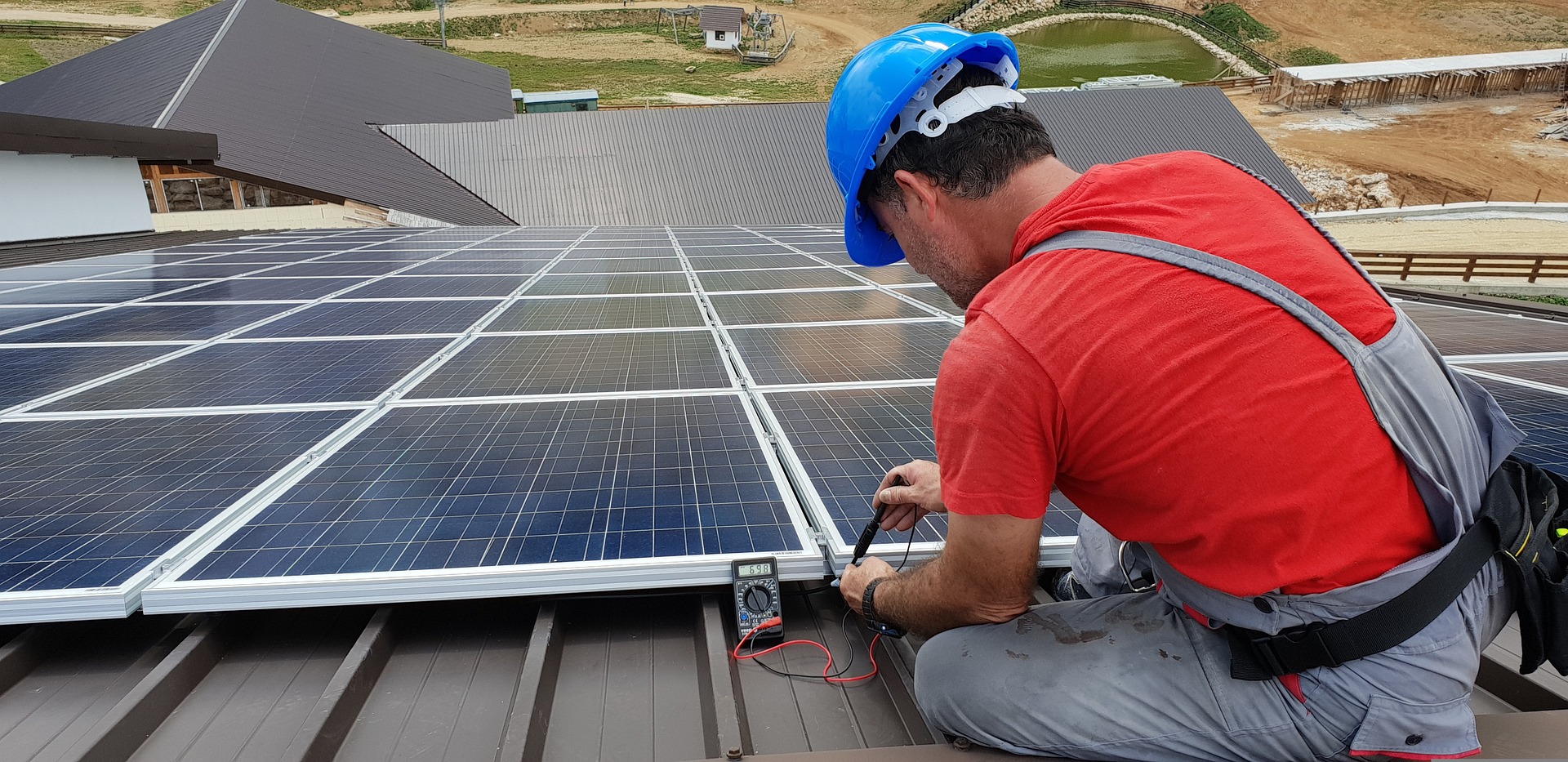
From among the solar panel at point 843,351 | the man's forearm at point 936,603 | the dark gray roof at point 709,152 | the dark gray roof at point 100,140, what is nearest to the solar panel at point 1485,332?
the solar panel at point 843,351

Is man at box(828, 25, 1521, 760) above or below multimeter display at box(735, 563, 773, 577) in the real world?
above

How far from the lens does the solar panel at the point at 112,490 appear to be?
2.53 metres

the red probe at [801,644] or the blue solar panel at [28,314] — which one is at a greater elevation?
the red probe at [801,644]

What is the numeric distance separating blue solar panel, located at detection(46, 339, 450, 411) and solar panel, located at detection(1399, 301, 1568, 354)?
8.44 meters

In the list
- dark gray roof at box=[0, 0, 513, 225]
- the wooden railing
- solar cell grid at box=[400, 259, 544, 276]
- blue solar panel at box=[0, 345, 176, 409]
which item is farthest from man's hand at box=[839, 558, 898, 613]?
the wooden railing

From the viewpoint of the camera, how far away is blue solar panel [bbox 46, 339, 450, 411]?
4711mm

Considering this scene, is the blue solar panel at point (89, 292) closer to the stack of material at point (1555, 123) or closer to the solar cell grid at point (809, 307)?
the solar cell grid at point (809, 307)

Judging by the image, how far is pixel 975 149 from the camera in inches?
86.8

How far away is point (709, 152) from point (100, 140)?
53.5ft

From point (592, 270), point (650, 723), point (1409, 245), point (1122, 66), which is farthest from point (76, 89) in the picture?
point (1122, 66)

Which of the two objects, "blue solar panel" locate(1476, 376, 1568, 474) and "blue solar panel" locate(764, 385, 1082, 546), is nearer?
"blue solar panel" locate(764, 385, 1082, 546)

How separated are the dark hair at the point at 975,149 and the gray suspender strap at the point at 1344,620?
0.37 metres

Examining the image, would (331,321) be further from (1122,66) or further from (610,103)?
(1122,66)

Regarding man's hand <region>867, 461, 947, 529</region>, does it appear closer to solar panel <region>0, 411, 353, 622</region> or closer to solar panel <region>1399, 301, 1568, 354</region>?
solar panel <region>0, 411, 353, 622</region>
